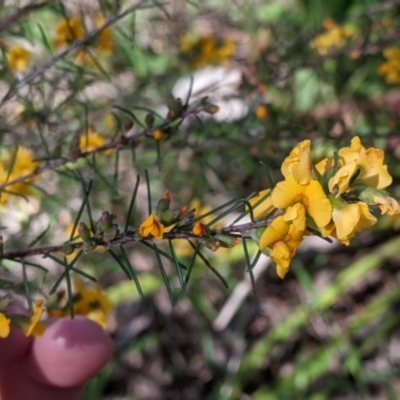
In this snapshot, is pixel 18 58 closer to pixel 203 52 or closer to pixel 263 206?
pixel 203 52

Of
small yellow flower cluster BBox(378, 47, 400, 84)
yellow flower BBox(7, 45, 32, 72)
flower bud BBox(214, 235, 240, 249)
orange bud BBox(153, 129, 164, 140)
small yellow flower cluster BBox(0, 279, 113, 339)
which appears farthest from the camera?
small yellow flower cluster BBox(378, 47, 400, 84)

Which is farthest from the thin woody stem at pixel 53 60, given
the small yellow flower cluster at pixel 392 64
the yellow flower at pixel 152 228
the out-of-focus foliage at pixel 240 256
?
the small yellow flower cluster at pixel 392 64

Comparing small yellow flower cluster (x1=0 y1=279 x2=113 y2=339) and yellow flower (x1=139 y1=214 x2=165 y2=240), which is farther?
small yellow flower cluster (x1=0 y1=279 x2=113 y2=339)

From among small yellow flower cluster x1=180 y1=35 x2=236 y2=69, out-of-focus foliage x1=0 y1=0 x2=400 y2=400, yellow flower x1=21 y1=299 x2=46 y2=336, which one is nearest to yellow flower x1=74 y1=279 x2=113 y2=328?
yellow flower x1=21 y1=299 x2=46 y2=336

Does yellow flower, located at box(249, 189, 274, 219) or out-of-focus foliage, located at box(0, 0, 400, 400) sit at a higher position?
yellow flower, located at box(249, 189, 274, 219)

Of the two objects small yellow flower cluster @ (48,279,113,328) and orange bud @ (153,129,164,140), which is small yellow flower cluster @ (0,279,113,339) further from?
orange bud @ (153,129,164,140)
